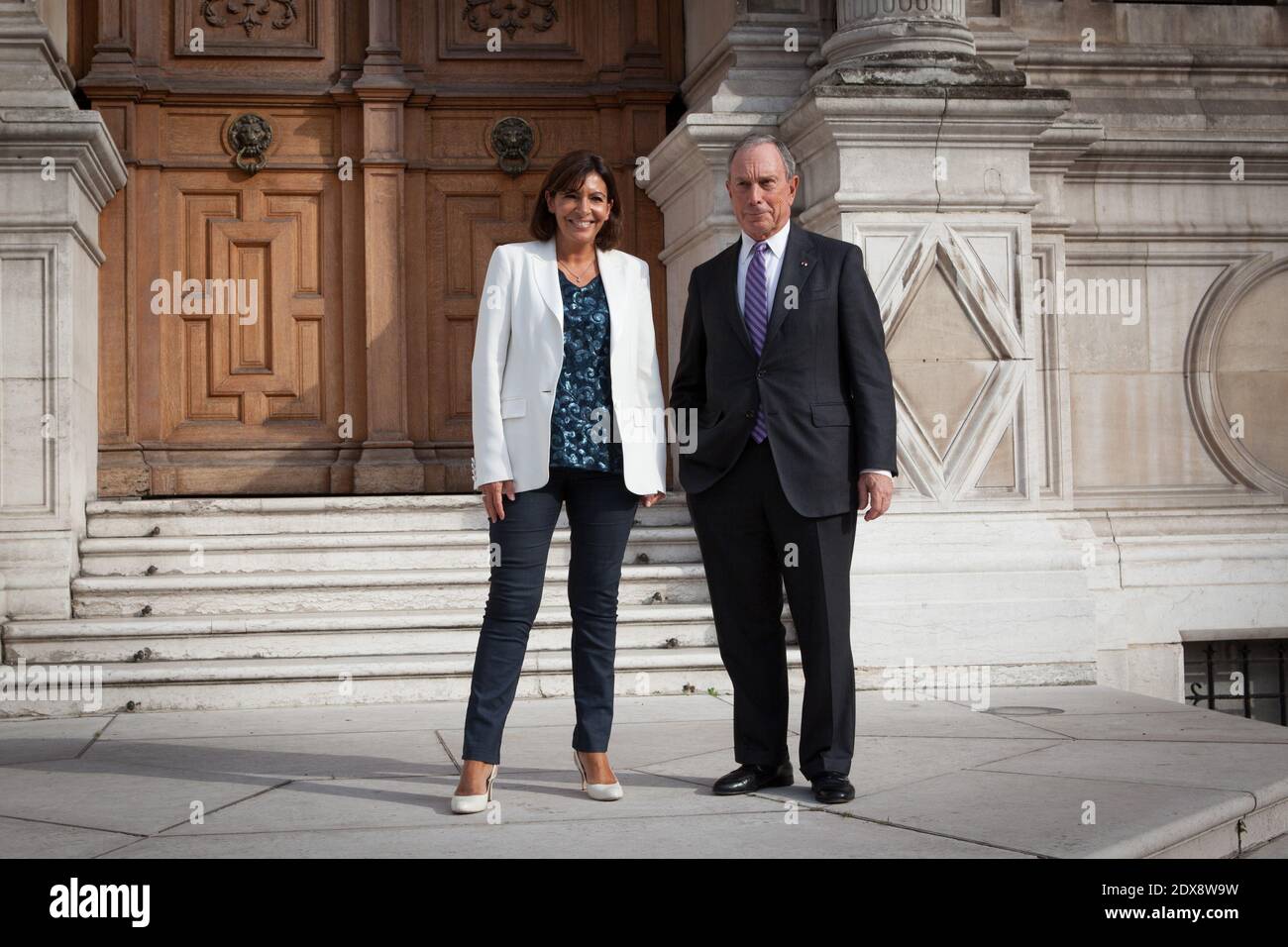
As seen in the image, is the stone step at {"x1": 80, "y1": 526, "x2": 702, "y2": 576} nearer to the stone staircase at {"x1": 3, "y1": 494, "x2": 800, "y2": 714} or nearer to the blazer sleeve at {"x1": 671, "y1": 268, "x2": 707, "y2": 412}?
the stone staircase at {"x1": 3, "y1": 494, "x2": 800, "y2": 714}

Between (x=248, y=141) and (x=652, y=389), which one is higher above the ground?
(x=248, y=141)

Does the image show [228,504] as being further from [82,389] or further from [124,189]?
[124,189]

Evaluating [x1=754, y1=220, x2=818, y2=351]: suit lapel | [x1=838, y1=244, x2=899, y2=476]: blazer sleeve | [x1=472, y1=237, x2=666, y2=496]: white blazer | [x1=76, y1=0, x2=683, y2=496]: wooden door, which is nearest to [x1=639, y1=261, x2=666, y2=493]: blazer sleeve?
[x1=472, y1=237, x2=666, y2=496]: white blazer

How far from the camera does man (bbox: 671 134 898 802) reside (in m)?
4.54

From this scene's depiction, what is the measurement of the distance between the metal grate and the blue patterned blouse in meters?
4.83

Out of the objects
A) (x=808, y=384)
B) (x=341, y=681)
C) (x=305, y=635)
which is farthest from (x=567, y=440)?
(x=305, y=635)

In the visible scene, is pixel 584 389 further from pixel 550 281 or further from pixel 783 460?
pixel 783 460

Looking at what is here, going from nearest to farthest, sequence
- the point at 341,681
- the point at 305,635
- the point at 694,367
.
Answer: the point at 694,367 < the point at 341,681 < the point at 305,635

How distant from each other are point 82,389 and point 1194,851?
232 inches

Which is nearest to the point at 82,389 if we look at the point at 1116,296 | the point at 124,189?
the point at 124,189

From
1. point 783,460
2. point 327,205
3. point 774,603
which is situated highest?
point 327,205

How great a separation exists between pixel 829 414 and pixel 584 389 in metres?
0.77

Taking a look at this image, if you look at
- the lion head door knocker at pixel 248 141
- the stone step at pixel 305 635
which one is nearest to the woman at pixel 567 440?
the stone step at pixel 305 635

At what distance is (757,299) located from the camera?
4.71 metres
